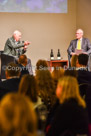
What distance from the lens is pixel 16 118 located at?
4.12 feet

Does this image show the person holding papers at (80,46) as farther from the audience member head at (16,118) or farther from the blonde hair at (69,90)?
the audience member head at (16,118)

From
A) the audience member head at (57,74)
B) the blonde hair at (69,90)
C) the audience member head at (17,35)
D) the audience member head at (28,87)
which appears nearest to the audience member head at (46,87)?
the audience member head at (57,74)

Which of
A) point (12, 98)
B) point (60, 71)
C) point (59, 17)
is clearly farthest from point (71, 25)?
point (12, 98)

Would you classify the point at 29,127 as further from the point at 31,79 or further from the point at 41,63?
the point at 41,63

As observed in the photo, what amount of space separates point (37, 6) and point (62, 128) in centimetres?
718

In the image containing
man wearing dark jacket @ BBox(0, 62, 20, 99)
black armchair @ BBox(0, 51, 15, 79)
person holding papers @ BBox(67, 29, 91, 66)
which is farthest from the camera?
person holding papers @ BBox(67, 29, 91, 66)

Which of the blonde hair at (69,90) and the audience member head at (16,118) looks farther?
the blonde hair at (69,90)

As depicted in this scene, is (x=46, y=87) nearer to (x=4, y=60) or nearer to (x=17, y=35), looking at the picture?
(x=4, y=60)

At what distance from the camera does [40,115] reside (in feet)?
6.70

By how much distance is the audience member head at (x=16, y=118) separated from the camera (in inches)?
49.5

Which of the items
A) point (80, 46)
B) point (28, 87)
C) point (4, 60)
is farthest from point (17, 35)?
point (28, 87)

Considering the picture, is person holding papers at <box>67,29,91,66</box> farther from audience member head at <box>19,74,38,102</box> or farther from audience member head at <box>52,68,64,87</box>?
audience member head at <box>19,74,38,102</box>

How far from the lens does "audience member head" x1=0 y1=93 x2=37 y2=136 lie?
1258mm

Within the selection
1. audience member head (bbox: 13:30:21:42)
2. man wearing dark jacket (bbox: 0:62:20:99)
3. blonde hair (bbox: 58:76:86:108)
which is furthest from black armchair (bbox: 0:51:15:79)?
blonde hair (bbox: 58:76:86:108)
